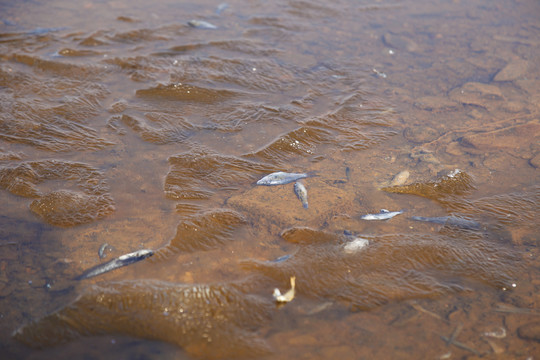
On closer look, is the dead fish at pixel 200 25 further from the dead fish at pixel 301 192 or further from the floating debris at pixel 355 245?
the floating debris at pixel 355 245

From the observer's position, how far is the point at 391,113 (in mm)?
4918

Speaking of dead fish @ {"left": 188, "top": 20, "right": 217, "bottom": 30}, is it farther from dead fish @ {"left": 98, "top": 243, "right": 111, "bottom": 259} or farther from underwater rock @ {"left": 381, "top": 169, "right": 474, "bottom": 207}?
dead fish @ {"left": 98, "top": 243, "right": 111, "bottom": 259}

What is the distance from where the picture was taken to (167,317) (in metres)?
2.36

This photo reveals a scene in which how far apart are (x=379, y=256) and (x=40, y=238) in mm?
2495

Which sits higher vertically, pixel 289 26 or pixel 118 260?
pixel 289 26

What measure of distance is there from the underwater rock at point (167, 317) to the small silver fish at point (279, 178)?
4.10 feet

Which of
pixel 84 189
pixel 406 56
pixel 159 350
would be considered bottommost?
pixel 159 350

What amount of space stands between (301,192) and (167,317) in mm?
1614

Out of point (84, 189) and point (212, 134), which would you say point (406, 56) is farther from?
point (84, 189)

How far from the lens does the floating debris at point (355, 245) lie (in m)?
2.88

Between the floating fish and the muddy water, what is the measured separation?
0.03 m

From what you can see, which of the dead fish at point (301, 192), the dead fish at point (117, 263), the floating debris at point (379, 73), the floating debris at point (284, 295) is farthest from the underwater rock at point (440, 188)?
the floating debris at point (379, 73)

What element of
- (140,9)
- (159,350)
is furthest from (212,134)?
(140,9)

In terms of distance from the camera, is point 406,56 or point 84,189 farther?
point 406,56
